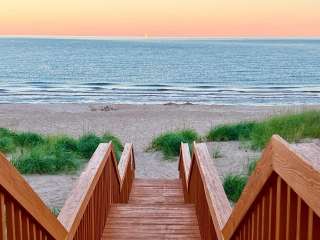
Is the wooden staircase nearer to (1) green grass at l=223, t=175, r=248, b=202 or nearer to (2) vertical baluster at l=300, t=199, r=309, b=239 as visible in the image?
(2) vertical baluster at l=300, t=199, r=309, b=239

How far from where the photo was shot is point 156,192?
9305 mm

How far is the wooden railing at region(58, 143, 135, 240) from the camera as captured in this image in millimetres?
3873

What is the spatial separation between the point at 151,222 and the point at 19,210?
11.1 ft

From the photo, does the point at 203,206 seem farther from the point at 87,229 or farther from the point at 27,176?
the point at 27,176

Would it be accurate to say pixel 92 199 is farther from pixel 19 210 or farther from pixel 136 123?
pixel 136 123

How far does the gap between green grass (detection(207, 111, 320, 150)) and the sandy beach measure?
2.25 ft

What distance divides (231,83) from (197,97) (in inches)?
791

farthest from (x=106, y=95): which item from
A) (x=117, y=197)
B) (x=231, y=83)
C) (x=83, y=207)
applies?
(x=83, y=207)

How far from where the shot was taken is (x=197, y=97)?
152 ft

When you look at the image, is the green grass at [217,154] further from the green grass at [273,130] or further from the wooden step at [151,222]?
the wooden step at [151,222]

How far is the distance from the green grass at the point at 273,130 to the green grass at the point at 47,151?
3.75m

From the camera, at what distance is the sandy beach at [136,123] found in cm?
1318

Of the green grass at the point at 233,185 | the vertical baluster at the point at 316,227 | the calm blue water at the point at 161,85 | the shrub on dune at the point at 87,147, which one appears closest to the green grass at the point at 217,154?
the shrub on dune at the point at 87,147

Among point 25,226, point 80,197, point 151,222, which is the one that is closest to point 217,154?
point 151,222
